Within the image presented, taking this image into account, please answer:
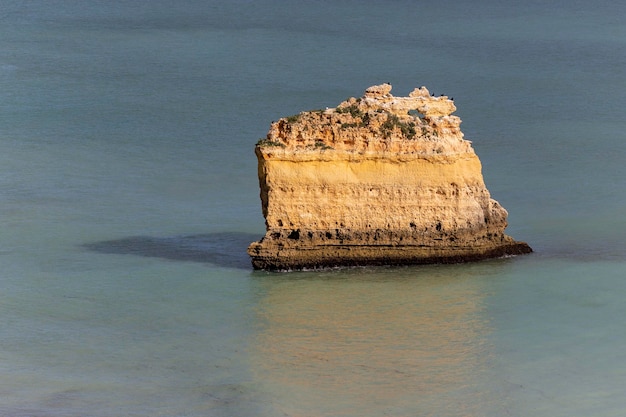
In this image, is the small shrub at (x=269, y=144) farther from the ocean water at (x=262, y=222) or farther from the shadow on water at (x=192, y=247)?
the shadow on water at (x=192, y=247)

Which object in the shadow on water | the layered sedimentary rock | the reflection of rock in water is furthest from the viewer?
the shadow on water

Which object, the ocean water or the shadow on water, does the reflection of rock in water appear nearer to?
the ocean water

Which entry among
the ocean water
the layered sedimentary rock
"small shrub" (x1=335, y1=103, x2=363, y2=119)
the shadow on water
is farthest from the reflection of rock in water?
"small shrub" (x1=335, y1=103, x2=363, y2=119)

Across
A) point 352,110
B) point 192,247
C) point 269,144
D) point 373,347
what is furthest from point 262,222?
point 373,347

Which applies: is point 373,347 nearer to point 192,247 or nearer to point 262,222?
point 192,247

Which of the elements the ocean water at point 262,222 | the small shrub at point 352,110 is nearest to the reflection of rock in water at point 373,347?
the ocean water at point 262,222

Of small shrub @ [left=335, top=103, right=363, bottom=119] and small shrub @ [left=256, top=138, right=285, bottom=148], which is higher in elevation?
small shrub @ [left=335, top=103, right=363, bottom=119]

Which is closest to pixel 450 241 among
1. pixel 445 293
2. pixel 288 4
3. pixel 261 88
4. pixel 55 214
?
pixel 445 293
